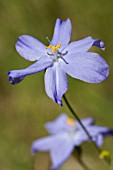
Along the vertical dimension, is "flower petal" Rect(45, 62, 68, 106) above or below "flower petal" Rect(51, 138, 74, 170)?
above

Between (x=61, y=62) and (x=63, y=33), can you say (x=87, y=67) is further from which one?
(x=63, y=33)

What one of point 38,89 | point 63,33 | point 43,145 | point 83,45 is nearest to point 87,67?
point 83,45

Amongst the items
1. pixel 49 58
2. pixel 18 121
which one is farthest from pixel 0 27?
pixel 49 58

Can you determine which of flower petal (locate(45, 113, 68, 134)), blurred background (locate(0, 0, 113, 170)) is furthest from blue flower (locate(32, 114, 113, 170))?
blurred background (locate(0, 0, 113, 170))

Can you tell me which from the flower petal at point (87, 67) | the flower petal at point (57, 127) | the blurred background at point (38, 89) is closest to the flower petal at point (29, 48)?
the flower petal at point (87, 67)

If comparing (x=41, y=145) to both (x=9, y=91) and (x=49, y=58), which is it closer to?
(x=49, y=58)

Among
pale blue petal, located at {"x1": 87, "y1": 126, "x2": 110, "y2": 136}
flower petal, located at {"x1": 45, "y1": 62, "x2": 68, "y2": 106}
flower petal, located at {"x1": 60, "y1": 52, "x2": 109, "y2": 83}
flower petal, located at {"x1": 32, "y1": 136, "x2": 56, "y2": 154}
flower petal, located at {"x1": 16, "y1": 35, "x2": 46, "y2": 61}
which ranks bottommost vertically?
pale blue petal, located at {"x1": 87, "y1": 126, "x2": 110, "y2": 136}

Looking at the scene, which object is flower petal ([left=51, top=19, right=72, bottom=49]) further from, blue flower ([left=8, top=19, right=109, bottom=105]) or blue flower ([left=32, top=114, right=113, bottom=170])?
blue flower ([left=32, top=114, right=113, bottom=170])

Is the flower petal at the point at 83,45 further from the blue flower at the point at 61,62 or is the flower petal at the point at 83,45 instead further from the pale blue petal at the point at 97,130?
the pale blue petal at the point at 97,130
